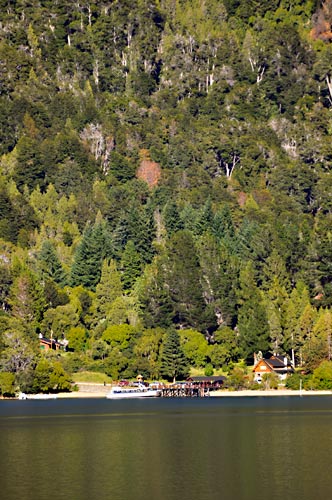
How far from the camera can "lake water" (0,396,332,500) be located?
265 ft

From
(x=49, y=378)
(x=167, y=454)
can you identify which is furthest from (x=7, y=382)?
(x=167, y=454)

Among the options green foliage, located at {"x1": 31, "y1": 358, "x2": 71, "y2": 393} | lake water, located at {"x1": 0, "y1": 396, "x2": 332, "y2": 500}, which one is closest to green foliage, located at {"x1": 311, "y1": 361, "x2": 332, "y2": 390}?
lake water, located at {"x1": 0, "y1": 396, "x2": 332, "y2": 500}

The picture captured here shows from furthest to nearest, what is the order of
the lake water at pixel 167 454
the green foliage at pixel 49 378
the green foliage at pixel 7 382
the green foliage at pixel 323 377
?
the green foliage at pixel 323 377 < the green foliage at pixel 49 378 < the green foliage at pixel 7 382 < the lake water at pixel 167 454

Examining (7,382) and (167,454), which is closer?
(167,454)

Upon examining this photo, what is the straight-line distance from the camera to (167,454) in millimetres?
101062

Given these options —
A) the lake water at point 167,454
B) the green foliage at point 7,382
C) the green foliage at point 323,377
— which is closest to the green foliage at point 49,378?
the green foliage at point 7,382

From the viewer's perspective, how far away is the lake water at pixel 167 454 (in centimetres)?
8081

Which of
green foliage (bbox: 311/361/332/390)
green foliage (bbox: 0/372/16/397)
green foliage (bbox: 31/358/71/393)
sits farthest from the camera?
green foliage (bbox: 311/361/332/390)

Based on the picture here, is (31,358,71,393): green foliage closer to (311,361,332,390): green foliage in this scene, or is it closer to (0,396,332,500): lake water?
(0,396,332,500): lake water

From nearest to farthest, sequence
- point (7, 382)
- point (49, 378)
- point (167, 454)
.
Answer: point (167, 454), point (7, 382), point (49, 378)

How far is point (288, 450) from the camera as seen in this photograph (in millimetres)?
101875

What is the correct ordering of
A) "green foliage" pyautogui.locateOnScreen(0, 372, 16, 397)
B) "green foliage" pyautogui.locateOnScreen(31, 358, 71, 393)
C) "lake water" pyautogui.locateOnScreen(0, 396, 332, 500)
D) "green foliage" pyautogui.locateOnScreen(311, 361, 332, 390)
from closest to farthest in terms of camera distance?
"lake water" pyautogui.locateOnScreen(0, 396, 332, 500) < "green foliage" pyautogui.locateOnScreen(0, 372, 16, 397) < "green foliage" pyautogui.locateOnScreen(31, 358, 71, 393) < "green foliage" pyautogui.locateOnScreen(311, 361, 332, 390)

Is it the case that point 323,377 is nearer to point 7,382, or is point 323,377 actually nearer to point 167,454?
point 7,382

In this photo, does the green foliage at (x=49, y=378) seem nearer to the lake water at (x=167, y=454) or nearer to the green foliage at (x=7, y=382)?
the green foliage at (x=7, y=382)
